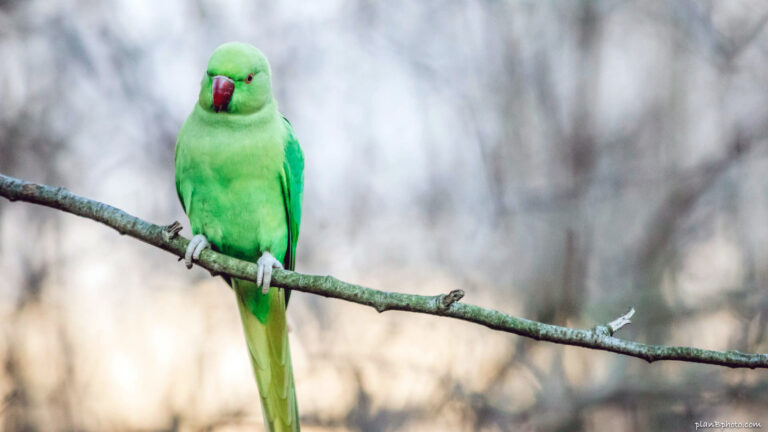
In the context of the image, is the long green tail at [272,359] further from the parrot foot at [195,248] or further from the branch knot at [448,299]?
the branch knot at [448,299]

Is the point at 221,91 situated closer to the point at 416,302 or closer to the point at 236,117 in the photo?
the point at 236,117

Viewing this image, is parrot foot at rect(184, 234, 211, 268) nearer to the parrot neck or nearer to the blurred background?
the parrot neck

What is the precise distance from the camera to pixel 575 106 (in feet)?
8.43

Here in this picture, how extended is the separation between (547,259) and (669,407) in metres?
0.77

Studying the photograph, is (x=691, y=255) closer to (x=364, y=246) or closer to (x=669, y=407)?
(x=669, y=407)

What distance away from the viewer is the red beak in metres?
0.93

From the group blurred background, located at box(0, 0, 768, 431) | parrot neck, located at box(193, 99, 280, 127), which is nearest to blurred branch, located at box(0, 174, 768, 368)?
parrot neck, located at box(193, 99, 280, 127)

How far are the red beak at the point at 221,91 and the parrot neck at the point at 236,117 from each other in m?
0.08

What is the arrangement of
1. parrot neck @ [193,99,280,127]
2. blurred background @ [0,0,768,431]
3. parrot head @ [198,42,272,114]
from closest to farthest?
parrot head @ [198,42,272,114], parrot neck @ [193,99,280,127], blurred background @ [0,0,768,431]

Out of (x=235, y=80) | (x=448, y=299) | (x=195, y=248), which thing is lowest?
(x=448, y=299)

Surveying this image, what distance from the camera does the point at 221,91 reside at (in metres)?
0.93

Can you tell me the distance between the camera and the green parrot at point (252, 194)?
3.34 ft

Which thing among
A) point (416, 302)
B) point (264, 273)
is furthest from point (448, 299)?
point (264, 273)

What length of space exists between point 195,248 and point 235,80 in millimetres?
342
